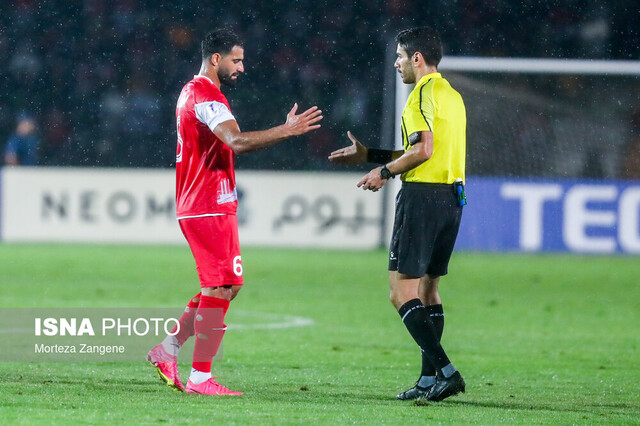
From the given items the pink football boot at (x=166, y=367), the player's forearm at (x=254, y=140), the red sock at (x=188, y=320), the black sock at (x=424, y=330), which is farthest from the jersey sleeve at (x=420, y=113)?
the pink football boot at (x=166, y=367)

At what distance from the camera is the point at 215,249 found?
5.60 meters

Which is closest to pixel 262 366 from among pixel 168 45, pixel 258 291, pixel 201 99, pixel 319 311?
pixel 201 99

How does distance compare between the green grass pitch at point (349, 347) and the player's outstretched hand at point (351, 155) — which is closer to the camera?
the green grass pitch at point (349, 347)

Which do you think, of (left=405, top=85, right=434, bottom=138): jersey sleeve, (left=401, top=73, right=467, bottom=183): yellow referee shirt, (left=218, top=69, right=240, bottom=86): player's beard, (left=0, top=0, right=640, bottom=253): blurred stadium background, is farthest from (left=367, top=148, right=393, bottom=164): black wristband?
(left=0, top=0, right=640, bottom=253): blurred stadium background

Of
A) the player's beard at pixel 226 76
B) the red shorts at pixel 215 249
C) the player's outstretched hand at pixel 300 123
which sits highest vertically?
the player's beard at pixel 226 76

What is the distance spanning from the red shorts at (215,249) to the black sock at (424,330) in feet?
2.89

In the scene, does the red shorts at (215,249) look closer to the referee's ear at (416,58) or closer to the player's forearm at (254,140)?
the player's forearm at (254,140)

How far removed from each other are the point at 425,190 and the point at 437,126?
330 millimetres

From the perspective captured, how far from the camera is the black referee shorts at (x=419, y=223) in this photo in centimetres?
559

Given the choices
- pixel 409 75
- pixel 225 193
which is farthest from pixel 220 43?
pixel 409 75

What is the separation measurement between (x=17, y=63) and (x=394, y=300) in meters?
16.3

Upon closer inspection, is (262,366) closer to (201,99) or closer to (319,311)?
(201,99)

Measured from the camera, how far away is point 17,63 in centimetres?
2056

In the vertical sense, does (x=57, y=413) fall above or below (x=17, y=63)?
below
